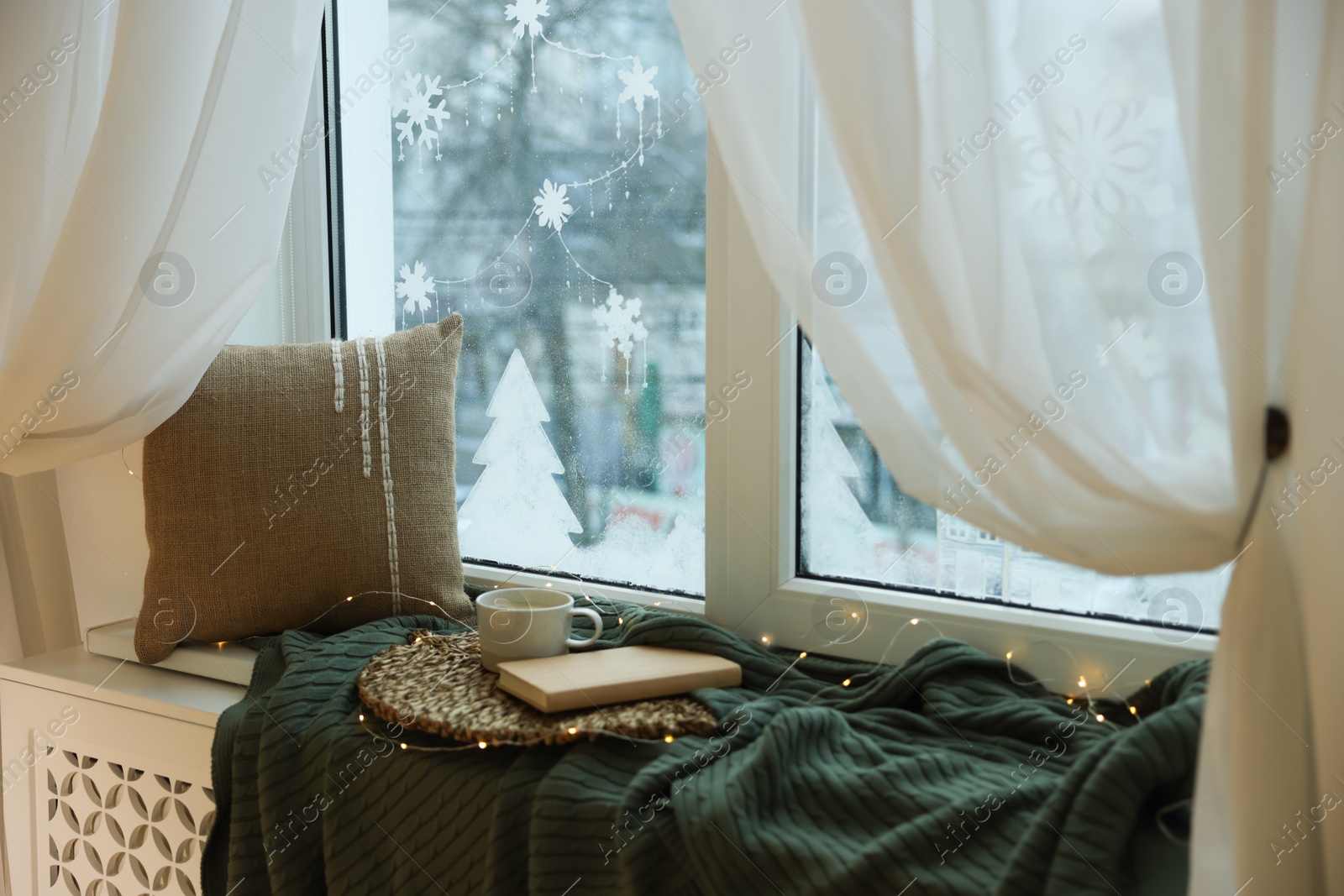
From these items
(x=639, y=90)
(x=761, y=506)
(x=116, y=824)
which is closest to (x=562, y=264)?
(x=639, y=90)

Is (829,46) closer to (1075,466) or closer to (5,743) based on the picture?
(1075,466)

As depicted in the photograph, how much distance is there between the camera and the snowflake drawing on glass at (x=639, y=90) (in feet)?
4.13

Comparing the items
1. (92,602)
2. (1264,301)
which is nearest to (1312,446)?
(1264,301)

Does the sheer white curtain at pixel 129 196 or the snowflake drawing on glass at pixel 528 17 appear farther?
the snowflake drawing on glass at pixel 528 17

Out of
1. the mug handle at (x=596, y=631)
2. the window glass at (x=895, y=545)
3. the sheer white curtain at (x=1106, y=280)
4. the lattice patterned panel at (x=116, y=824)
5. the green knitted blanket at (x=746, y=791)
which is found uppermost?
the sheer white curtain at (x=1106, y=280)

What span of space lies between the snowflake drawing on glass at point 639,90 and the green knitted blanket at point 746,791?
63cm

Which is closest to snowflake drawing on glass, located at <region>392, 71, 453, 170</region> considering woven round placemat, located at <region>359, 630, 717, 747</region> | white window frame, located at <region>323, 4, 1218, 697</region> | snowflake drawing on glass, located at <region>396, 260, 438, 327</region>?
snowflake drawing on glass, located at <region>396, 260, 438, 327</region>

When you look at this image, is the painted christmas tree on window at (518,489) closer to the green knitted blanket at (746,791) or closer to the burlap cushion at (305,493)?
the burlap cushion at (305,493)

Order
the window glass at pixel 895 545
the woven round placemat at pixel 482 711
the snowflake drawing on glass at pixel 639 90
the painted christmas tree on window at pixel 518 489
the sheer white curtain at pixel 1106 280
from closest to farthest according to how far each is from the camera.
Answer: the sheer white curtain at pixel 1106 280, the woven round placemat at pixel 482 711, the window glass at pixel 895 545, the snowflake drawing on glass at pixel 639 90, the painted christmas tree on window at pixel 518 489

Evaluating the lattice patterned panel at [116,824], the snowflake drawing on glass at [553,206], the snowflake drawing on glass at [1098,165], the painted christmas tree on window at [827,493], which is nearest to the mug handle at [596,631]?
the painted christmas tree on window at [827,493]

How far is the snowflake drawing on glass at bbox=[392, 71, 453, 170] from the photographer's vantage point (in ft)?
4.70

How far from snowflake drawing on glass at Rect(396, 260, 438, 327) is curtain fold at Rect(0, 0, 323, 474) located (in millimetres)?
252

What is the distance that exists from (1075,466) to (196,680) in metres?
1.03

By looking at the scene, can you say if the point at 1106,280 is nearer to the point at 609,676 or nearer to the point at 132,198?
the point at 609,676
